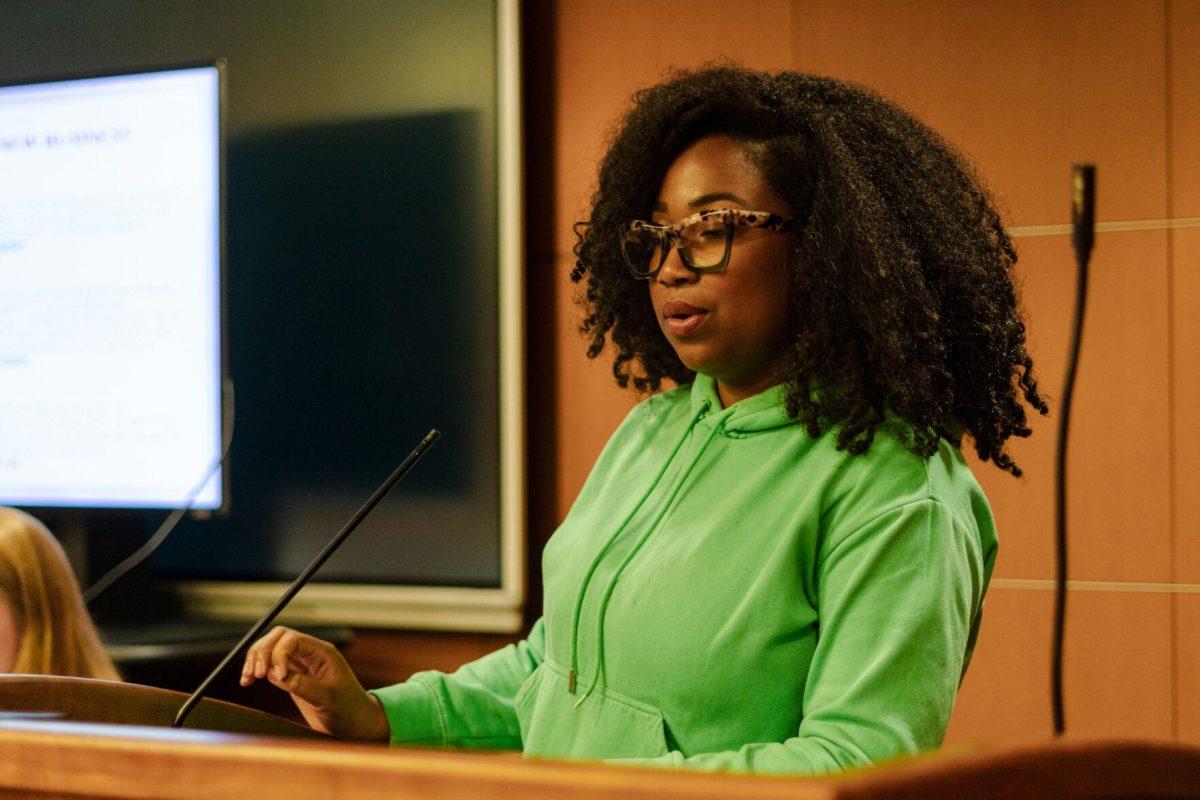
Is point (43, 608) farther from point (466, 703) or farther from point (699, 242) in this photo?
point (699, 242)

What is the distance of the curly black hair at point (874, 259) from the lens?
3.96 ft

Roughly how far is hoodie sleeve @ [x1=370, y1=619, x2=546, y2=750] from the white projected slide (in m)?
1.04

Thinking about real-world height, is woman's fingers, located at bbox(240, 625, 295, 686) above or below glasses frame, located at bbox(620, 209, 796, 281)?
below

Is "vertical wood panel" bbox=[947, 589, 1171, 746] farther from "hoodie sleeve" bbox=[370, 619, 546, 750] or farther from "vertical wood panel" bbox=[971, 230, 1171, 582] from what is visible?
"hoodie sleeve" bbox=[370, 619, 546, 750]

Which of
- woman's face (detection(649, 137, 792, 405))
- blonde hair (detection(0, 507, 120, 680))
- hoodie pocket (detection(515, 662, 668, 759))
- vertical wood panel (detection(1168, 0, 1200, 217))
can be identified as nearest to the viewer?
hoodie pocket (detection(515, 662, 668, 759))

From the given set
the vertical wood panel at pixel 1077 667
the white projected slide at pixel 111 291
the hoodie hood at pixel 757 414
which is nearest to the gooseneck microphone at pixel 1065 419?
the hoodie hood at pixel 757 414

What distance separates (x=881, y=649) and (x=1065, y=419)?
0.43 meters

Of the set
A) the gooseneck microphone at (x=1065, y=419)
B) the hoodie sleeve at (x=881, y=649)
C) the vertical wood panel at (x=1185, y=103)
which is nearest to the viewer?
the gooseneck microphone at (x=1065, y=419)

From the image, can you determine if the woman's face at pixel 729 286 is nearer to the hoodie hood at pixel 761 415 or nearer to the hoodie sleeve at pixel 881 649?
the hoodie hood at pixel 761 415

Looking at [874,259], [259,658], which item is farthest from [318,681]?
[874,259]

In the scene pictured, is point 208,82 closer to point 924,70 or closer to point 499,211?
point 499,211

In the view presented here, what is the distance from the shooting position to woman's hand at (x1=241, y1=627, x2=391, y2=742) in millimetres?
1229

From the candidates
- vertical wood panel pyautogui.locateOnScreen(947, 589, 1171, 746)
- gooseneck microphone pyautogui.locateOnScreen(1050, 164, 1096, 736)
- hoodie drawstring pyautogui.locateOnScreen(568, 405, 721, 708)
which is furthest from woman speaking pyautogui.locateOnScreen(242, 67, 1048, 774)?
vertical wood panel pyautogui.locateOnScreen(947, 589, 1171, 746)

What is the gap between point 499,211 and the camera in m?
2.37
